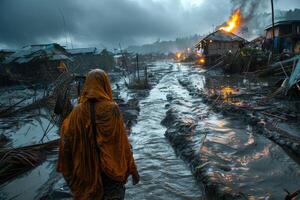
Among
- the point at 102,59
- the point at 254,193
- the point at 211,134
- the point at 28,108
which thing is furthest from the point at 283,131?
the point at 102,59

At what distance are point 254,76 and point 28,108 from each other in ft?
53.9

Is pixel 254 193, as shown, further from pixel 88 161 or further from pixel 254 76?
pixel 254 76

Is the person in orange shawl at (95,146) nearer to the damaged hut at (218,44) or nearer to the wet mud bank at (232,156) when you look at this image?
the wet mud bank at (232,156)

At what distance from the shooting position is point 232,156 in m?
6.99

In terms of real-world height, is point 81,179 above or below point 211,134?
above

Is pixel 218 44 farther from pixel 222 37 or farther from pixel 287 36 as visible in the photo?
pixel 287 36

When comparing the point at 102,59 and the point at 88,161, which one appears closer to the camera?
the point at 88,161

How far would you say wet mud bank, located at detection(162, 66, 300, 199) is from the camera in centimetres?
529

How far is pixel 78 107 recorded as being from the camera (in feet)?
10.3

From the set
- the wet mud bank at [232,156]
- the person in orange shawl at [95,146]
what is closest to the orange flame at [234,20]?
the wet mud bank at [232,156]

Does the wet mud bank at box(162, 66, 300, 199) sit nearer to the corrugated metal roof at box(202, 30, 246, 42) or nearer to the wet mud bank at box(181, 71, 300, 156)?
the wet mud bank at box(181, 71, 300, 156)

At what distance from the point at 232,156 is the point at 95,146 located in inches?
189

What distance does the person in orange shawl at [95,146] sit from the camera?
3.06 meters

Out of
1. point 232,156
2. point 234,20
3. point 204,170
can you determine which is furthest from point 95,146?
point 234,20
